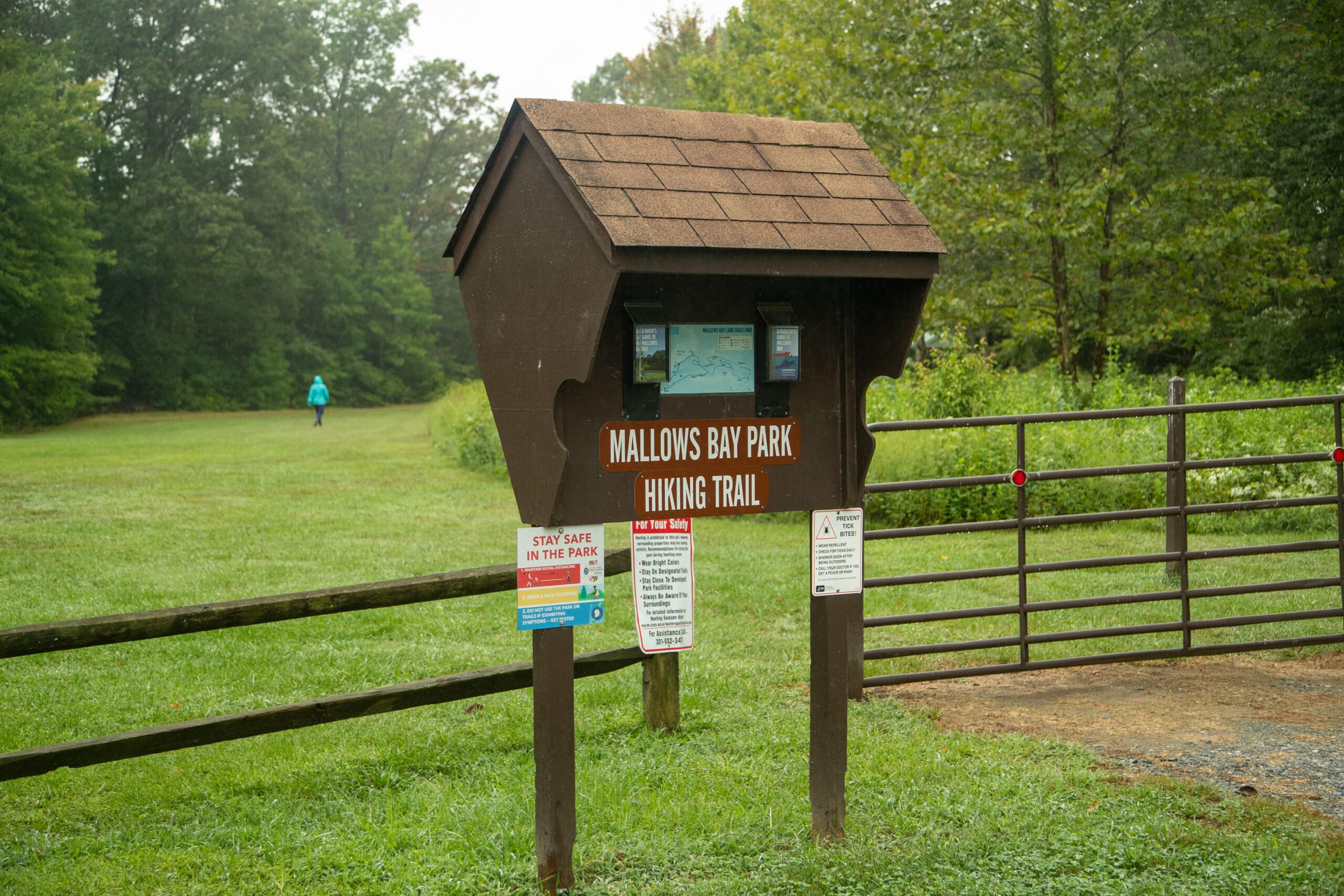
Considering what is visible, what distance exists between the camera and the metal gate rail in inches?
238

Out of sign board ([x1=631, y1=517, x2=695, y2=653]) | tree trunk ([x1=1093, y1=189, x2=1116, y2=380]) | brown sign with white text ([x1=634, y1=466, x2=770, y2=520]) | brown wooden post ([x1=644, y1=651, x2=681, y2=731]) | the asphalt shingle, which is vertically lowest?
brown wooden post ([x1=644, y1=651, x2=681, y2=731])

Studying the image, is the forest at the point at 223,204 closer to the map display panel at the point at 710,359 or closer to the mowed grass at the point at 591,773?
the mowed grass at the point at 591,773

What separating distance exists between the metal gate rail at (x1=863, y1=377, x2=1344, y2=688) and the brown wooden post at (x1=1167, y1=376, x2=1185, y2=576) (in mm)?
15

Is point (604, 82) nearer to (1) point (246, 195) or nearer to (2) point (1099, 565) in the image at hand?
(1) point (246, 195)

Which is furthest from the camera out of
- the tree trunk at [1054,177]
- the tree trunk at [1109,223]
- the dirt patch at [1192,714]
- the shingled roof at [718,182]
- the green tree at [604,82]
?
the green tree at [604,82]

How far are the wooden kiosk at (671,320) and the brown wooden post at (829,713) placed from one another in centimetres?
1

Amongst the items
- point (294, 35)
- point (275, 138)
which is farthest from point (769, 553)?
point (294, 35)

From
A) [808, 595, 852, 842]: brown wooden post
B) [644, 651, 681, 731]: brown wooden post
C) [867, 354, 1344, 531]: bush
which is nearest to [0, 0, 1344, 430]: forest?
[867, 354, 1344, 531]: bush

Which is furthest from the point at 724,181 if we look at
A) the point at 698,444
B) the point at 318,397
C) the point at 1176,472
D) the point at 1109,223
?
the point at 318,397

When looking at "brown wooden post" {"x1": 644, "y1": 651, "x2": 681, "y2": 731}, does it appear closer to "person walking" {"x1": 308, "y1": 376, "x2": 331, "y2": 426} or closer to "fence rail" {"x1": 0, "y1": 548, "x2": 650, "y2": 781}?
"fence rail" {"x1": 0, "y1": 548, "x2": 650, "y2": 781}

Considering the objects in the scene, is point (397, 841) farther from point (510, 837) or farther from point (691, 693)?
point (691, 693)

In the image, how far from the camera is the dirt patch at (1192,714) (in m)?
4.75

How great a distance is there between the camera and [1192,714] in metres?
5.66

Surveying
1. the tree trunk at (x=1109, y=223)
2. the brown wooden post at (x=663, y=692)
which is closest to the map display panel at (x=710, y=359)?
the brown wooden post at (x=663, y=692)
